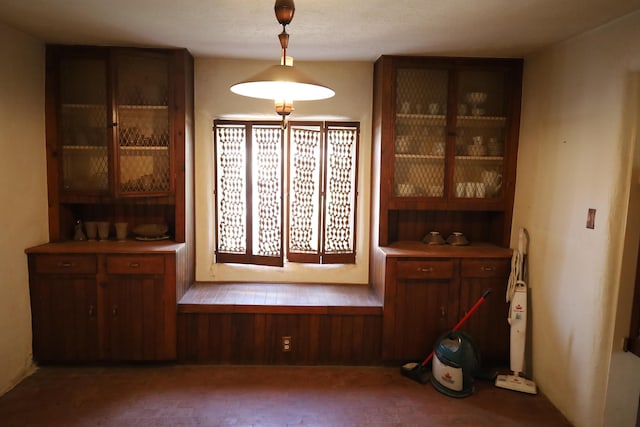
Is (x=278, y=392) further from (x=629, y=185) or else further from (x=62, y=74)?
(x=62, y=74)

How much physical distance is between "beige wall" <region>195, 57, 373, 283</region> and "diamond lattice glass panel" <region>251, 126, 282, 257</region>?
0.17 metres

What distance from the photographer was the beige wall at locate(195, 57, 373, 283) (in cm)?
365

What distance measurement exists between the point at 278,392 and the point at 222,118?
2.24m

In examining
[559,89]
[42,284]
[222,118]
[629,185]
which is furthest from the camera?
[222,118]

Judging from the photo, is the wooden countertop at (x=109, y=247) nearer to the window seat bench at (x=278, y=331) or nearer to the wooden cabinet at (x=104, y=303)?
the wooden cabinet at (x=104, y=303)

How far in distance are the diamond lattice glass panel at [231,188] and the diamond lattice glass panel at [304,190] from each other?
0.42 meters

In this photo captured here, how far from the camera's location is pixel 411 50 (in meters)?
3.20

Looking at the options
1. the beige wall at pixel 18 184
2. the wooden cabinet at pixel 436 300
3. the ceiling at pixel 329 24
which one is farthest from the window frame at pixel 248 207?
the beige wall at pixel 18 184

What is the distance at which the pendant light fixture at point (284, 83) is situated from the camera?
160 centimetres

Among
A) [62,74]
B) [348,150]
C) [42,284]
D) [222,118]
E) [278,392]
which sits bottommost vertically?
[278,392]

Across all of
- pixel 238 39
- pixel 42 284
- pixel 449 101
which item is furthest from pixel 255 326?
pixel 449 101

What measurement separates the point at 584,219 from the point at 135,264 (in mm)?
3040

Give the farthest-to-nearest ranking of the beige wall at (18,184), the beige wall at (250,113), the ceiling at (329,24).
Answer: the beige wall at (250,113)
the beige wall at (18,184)
the ceiling at (329,24)

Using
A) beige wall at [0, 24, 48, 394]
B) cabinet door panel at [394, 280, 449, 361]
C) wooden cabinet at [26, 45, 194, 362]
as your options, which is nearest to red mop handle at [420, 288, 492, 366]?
cabinet door panel at [394, 280, 449, 361]
